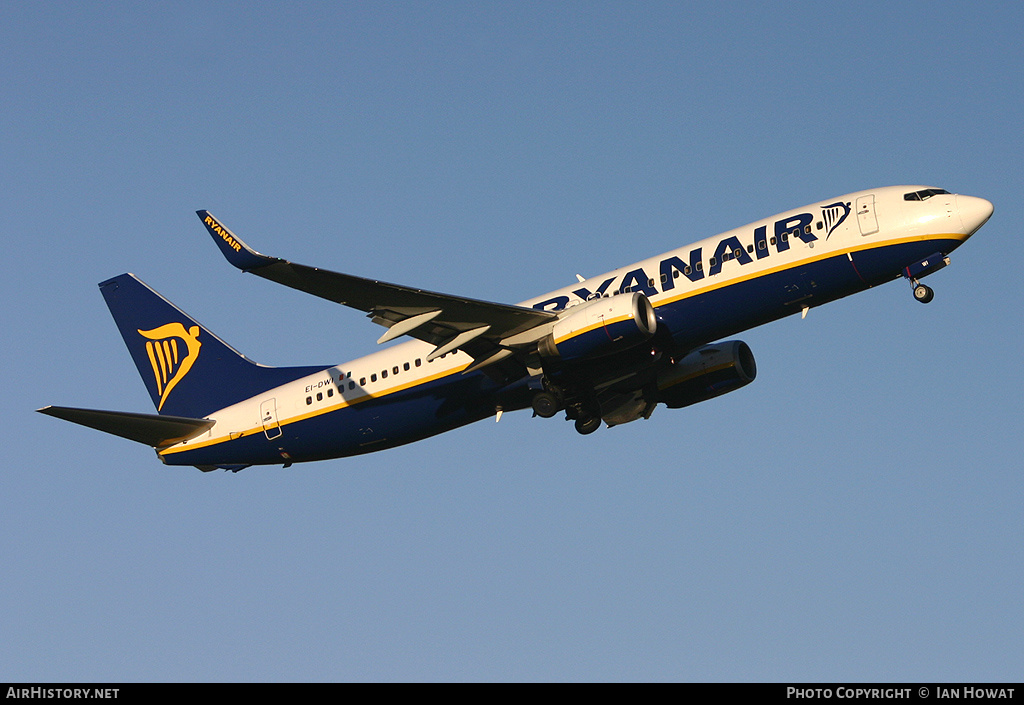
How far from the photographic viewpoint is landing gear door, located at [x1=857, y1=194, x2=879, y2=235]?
111 ft

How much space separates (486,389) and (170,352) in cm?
1392

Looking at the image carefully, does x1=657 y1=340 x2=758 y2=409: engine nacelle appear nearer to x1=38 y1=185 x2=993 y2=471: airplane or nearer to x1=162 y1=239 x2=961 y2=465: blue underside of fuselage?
x1=38 y1=185 x2=993 y2=471: airplane

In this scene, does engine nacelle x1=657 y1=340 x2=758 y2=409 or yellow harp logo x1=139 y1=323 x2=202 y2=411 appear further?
yellow harp logo x1=139 y1=323 x2=202 y2=411

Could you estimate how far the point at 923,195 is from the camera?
34.2 meters

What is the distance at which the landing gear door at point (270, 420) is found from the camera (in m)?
39.7

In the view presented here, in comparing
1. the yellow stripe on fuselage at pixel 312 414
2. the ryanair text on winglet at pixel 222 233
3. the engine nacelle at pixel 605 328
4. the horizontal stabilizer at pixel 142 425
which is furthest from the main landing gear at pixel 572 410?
the horizontal stabilizer at pixel 142 425

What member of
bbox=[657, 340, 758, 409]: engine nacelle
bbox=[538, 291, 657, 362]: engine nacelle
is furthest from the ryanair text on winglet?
bbox=[657, 340, 758, 409]: engine nacelle

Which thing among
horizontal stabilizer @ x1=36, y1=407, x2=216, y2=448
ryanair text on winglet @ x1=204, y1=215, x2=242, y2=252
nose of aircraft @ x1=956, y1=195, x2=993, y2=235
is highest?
nose of aircraft @ x1=956, y1=195, x2=993, y2=235

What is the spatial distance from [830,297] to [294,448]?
1824 centimetres

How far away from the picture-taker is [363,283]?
1248 inches

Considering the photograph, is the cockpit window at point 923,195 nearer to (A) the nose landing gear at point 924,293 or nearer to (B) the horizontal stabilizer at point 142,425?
(A) the nose landing gear at point 924,293
